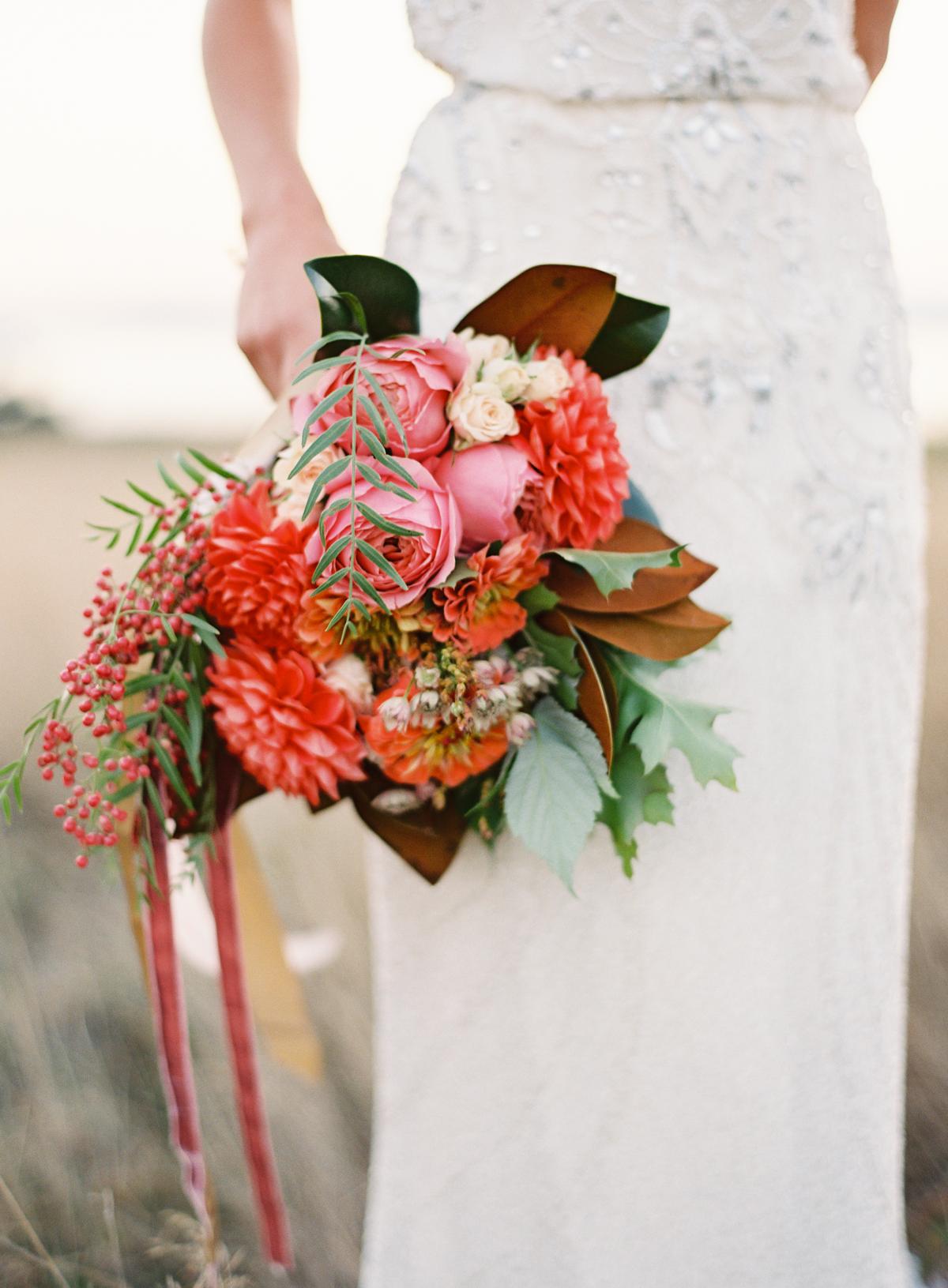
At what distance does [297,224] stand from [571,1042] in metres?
0.71

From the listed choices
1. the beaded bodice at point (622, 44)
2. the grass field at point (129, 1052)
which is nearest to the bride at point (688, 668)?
the beaded bodice at point (622, 44)

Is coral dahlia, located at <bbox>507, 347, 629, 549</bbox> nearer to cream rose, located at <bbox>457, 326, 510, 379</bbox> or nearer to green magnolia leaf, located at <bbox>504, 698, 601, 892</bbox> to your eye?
cream rose, located at <bbox>457, 326, 510, 379</bbox>

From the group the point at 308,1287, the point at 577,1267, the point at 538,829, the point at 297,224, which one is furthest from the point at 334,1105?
the point at 297,224

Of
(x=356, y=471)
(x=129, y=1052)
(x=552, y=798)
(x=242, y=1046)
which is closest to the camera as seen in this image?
(x=356, y=471)

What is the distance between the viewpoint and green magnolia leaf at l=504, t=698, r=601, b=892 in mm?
644

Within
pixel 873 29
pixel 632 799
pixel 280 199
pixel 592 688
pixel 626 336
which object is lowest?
pixel 632 799

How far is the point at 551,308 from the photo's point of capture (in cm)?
66

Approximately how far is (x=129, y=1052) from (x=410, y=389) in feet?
6.97

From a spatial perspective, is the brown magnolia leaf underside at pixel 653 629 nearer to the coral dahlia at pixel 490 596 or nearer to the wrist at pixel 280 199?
the coral dahlia at pixel 490 596

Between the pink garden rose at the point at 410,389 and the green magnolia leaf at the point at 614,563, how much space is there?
0.37ft

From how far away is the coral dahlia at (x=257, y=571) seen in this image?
23.9 inches

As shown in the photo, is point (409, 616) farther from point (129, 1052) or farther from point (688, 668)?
point (129, 1052)

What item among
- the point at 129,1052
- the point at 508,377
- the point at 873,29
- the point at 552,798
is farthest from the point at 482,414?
the point at 129,1052

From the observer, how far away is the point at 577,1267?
2.77 feet
